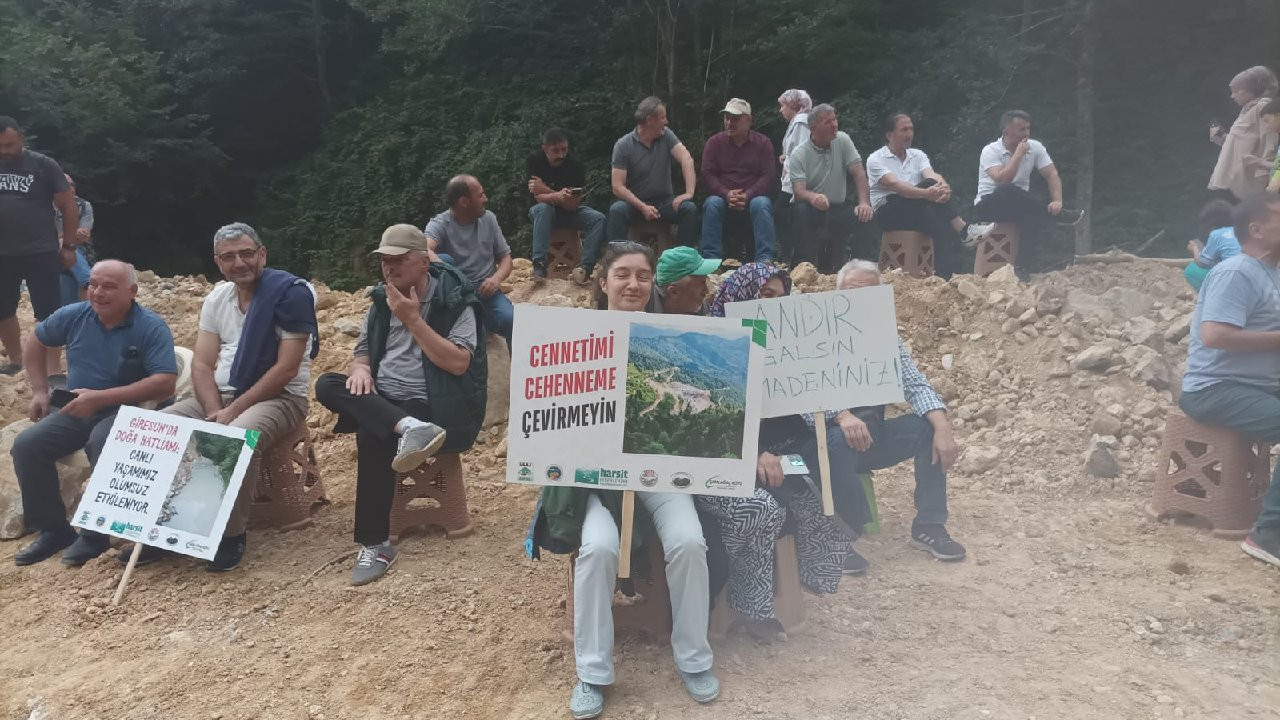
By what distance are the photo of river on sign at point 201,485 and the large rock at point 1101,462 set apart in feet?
13.8

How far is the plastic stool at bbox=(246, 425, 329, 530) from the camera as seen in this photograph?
445 cm

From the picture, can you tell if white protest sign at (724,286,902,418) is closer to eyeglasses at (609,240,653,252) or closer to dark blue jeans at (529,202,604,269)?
eyeglasses at (609,240,653,252)

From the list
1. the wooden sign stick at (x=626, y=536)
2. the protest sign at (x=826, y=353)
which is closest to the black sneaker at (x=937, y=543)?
the protest sign at (x=826, y=353)

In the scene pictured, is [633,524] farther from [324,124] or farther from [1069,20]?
[324,124]

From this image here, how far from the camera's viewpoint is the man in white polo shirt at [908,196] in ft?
23.5

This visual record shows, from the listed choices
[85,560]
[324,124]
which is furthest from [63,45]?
[85,560]

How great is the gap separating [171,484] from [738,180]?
4.49 metres

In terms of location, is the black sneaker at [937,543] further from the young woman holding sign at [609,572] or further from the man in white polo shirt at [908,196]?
the man in white polo shirt at [908,196]

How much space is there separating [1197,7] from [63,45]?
17037mm

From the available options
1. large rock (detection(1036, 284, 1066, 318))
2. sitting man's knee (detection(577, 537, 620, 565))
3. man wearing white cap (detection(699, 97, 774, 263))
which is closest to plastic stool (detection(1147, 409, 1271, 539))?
large rock (detection(1036, 284, 1066, 318))

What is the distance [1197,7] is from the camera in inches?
513

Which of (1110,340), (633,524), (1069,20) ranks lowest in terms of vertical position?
(633,524)

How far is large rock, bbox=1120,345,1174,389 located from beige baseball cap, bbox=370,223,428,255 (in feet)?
13.8

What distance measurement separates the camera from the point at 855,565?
3.90 m
